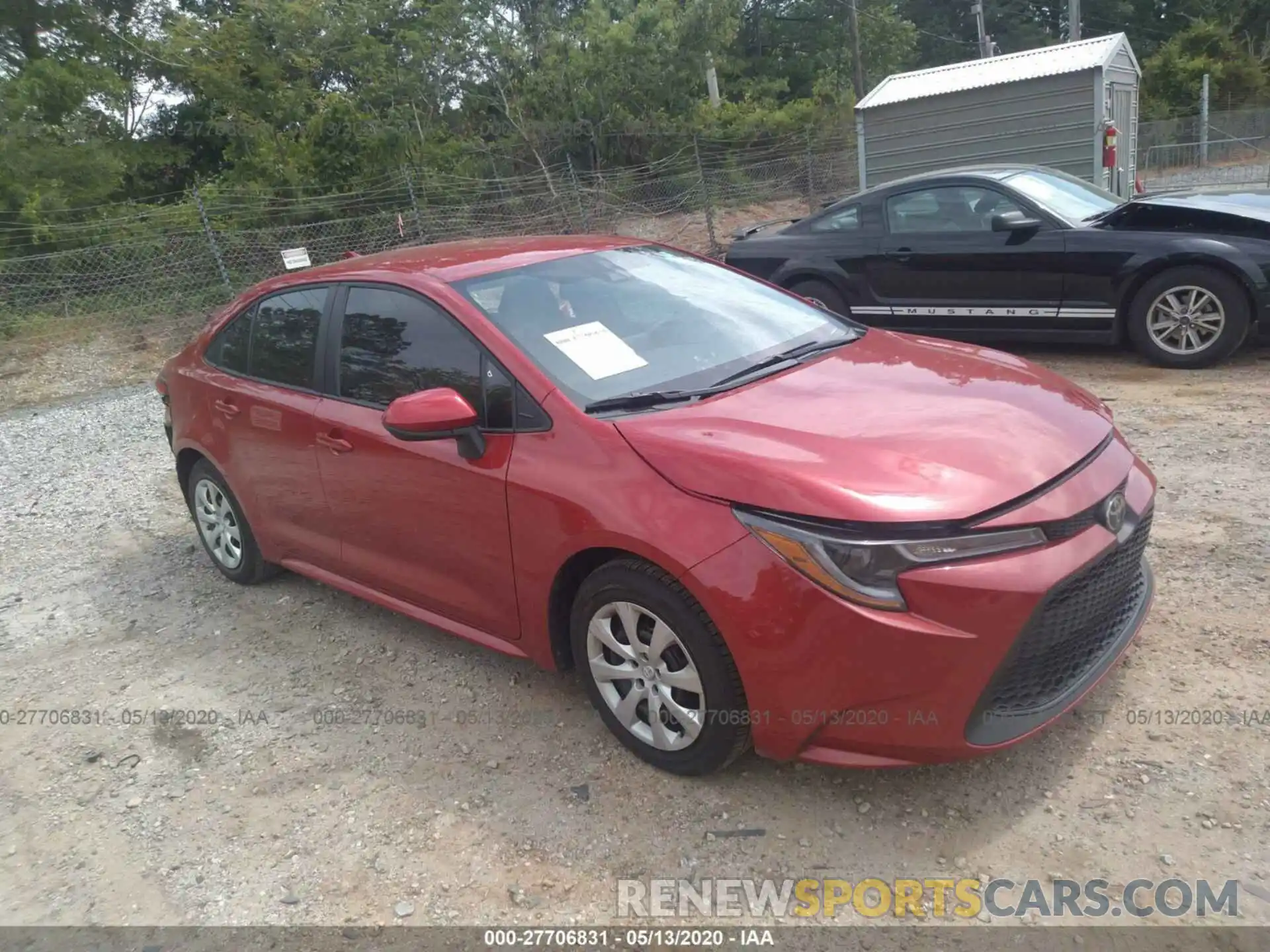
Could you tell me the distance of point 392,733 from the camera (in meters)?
3.40

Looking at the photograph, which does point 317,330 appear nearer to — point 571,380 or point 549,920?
point 571,380

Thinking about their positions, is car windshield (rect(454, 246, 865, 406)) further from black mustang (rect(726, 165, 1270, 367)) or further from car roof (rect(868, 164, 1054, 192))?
car roof (rect(868, 164, 1054, 192))

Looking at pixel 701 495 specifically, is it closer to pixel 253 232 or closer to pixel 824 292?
pixel 824 292

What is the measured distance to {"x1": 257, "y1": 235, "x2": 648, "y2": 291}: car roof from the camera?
3.65m

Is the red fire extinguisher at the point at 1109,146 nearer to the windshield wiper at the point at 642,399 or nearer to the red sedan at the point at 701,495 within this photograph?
the red sedan at the point at 701,495

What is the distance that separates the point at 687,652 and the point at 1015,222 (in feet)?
17.4

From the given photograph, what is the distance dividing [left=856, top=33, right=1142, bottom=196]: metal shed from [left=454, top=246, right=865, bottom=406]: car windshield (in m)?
10.7

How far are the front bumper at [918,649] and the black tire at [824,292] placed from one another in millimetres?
5362


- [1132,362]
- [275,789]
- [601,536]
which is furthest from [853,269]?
[275,789]

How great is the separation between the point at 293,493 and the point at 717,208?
14.2 m

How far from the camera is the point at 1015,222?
672cm

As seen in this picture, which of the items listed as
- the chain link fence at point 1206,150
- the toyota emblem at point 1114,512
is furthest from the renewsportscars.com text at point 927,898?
the chain link fence at point 1206,150

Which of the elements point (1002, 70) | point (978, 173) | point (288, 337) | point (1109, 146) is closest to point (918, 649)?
point (288, 337)

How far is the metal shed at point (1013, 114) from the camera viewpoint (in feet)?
40.9
